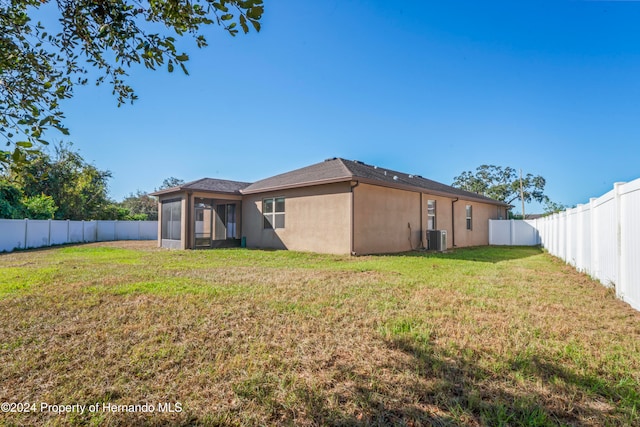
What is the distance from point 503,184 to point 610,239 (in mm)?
36236

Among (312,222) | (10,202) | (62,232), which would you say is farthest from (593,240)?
(10,202)

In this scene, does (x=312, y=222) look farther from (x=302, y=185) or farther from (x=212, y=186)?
(x=212, y=186)

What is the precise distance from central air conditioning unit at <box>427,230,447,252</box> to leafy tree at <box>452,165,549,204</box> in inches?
1114

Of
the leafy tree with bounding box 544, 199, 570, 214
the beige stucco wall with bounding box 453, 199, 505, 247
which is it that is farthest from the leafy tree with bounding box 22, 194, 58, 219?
the leafy tree with bounding box 544, 199, 570, 214

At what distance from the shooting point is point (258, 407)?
79.4 inches

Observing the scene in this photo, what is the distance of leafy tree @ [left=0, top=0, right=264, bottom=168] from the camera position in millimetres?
2344

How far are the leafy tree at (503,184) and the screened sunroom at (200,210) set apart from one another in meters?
32.3

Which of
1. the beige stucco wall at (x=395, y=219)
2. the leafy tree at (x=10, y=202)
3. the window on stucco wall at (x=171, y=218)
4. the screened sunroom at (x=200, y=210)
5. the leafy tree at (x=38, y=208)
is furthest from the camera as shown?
the leafy tree at (x=38, y=208)

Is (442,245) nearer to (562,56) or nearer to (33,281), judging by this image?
(562,56)

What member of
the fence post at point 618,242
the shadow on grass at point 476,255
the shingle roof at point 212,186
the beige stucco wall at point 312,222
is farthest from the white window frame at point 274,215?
the fence post at point 618,242

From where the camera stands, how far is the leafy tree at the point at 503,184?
36.0 metres

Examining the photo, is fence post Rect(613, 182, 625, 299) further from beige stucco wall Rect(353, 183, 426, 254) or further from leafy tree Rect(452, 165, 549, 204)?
leafy tree Rect(452, 165, 549, 204)

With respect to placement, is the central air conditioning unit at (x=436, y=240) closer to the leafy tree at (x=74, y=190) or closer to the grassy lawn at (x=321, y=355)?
the grassy lawn at (x=321, y=355)

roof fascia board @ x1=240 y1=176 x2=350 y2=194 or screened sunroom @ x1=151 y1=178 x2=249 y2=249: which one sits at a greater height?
roof fascia board @ x1=240 y1=176 x2=350 y2=194
